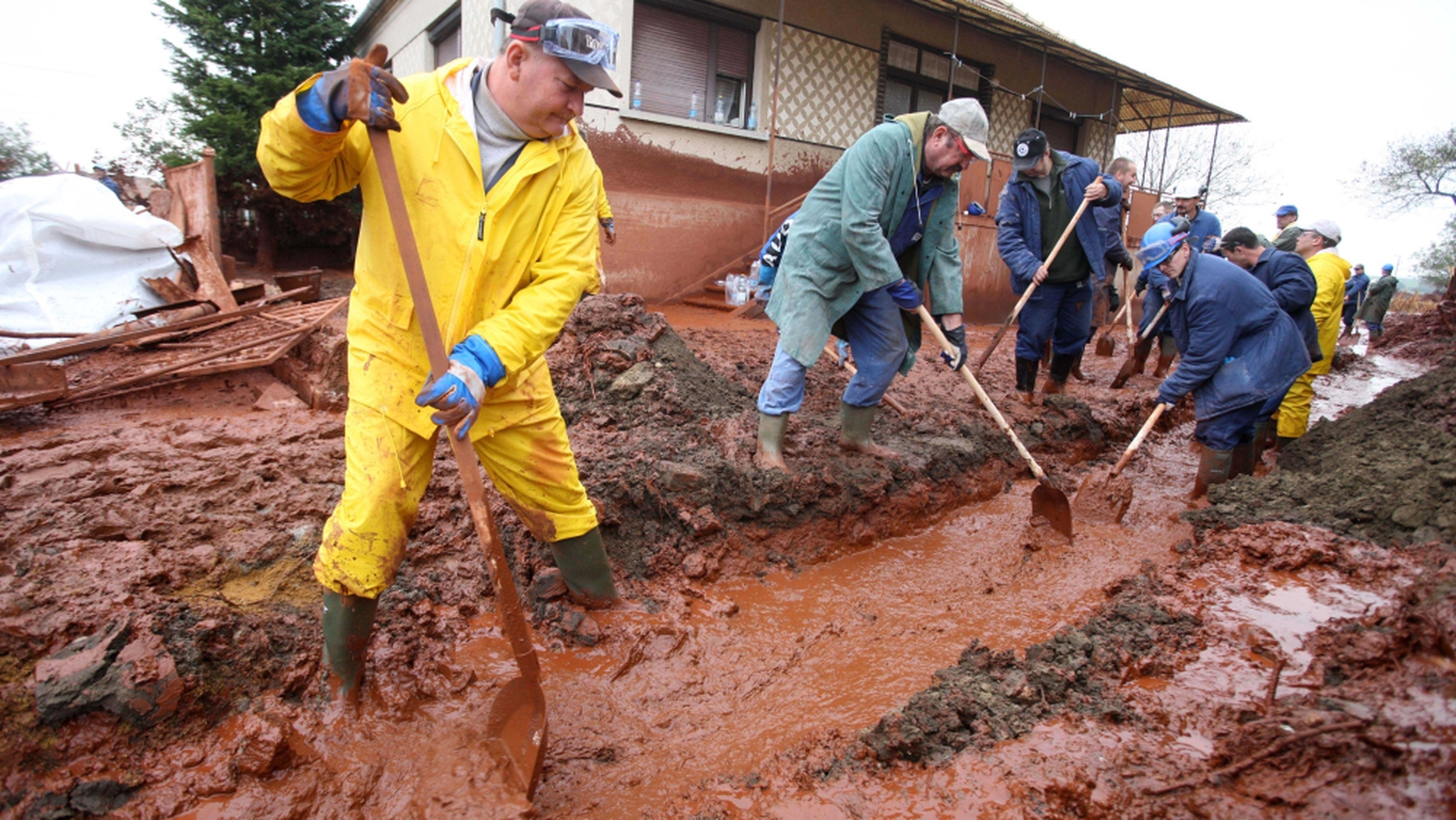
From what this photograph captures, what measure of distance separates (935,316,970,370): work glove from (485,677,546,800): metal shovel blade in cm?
296

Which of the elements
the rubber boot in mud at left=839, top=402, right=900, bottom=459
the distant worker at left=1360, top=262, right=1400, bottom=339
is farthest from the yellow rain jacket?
the distant worker at left=1360, top=262, right=1400, bottom=339

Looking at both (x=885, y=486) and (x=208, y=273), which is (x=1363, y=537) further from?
(x=208, y=273)

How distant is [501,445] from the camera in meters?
2.45

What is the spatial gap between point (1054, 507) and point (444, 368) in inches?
127

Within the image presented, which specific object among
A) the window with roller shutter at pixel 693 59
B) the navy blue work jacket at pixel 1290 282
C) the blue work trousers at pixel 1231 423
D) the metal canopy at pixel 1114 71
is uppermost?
the metal canopy at pixel 1114 71

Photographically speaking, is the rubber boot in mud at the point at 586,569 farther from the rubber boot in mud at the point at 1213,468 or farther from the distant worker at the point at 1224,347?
the rubber boot in mud at the point at 1213,468

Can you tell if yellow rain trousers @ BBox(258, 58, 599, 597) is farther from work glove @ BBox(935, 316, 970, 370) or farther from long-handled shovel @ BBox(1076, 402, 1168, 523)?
long-handled shovel @ BBox(1076, 402, 1168, 523)

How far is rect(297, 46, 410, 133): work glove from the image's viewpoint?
1.81m

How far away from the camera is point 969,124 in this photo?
3.62 m

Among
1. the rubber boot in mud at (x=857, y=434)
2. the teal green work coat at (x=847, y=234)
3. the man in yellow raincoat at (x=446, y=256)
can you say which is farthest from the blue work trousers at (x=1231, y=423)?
the man in yellow raincoat at (x=446, y=256)

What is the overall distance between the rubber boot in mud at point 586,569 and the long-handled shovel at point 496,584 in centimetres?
59

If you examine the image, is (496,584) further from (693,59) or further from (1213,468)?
(693,59)

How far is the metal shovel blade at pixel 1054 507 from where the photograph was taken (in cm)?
393

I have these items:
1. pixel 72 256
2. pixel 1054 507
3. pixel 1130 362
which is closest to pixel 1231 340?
pixel 1054 507
